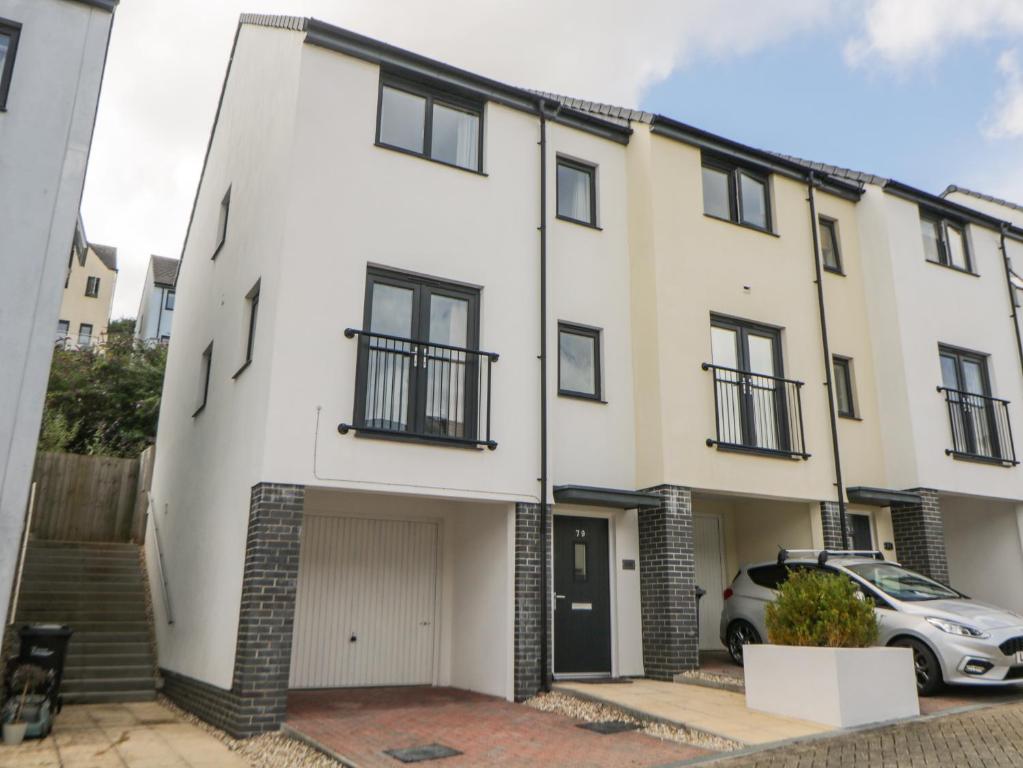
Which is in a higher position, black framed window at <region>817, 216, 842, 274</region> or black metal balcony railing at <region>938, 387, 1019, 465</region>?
black framed window at <region>817, 216, 842, 274</region>

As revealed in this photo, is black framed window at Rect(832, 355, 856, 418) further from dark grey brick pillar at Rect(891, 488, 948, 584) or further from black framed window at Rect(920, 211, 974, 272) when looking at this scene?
black framed window at Rect(920, 211, 974, 272)

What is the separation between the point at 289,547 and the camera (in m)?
8.54

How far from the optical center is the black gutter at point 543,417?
9812mm

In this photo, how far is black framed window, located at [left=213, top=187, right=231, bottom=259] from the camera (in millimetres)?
13005

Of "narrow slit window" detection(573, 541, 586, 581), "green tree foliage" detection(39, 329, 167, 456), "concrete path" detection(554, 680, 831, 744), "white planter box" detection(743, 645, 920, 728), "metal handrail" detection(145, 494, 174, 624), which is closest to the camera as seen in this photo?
"concrete path" detection(554, 680, 831, 744)

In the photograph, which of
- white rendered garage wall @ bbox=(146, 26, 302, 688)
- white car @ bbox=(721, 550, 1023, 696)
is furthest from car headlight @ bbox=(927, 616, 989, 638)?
white rendered garage wall @ bbox=(146, 26, 302, 688)

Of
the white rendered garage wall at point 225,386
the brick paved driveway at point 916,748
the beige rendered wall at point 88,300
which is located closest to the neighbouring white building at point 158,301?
the beige rendered wall at point 88,300

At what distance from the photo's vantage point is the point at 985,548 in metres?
14.7

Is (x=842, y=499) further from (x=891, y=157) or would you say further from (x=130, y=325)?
(x=130, y=325)

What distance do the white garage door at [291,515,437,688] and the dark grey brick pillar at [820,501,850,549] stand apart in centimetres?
590

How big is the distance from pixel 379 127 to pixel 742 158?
620 centimetres

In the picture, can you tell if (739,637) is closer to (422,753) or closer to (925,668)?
(925,668)

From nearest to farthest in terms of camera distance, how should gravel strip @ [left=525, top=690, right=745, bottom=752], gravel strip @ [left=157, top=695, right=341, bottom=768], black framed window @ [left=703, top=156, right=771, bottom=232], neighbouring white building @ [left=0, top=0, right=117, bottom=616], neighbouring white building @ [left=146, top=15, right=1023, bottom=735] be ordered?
1. gravel strip @ [left=157, top=695, right=341, bottom=768]
2. gravel strip @ [left=525, top=690, right=745, bottom=752]
3. neighbouring white building @ [left=0, top=0, right=117, bottom=616]
4. neighbouring white building @ [left=146, top=15, right=1023, bottom=735]
5. black framed window @ [left=703, top=156, right=771, bottom=232]

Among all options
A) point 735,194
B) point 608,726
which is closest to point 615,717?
point 608,726
